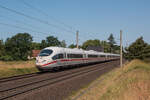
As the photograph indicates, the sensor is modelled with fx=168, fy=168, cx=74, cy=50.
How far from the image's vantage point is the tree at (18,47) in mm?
83006

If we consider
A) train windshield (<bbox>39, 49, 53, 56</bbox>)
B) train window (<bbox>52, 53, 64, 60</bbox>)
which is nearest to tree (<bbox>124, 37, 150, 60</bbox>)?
train window (<bbox>52, 53, 64, 60</bbox>)

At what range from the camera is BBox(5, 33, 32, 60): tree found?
8301 centimetres

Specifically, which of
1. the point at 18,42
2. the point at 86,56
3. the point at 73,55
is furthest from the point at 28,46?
the point at 73,55

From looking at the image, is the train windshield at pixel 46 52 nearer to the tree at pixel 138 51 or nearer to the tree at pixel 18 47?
the tree at pixel 138 51

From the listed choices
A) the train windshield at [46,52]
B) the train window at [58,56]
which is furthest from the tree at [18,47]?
the train windshield at [46,52]

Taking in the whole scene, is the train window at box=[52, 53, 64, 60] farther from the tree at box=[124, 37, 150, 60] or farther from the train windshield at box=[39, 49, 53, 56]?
the tree at box=[124, 37, 150, 60]

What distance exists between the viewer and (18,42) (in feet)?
288

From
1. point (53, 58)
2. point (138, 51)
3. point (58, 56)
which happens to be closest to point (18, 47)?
point (138, 51)

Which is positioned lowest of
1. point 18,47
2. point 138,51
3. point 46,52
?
point 46,52

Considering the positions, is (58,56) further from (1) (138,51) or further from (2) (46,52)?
(1) (138,51)

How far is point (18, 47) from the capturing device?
283 ft

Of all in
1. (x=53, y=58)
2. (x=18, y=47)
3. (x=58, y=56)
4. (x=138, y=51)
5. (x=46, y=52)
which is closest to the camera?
(x=53, y=58)

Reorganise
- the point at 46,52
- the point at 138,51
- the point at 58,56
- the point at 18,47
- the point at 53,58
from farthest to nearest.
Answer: the point at 18,47, the point at 138,51, the point at 58,56, the point at 46,52, the point at 53,58

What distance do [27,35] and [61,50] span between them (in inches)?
2959
